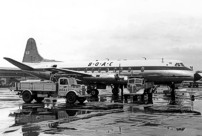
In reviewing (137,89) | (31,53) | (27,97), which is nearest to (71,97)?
(27,97)

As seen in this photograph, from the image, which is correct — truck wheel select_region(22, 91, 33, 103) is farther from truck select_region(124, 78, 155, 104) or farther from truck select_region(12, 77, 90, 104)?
truck select_region(124, 78, 155, 104)

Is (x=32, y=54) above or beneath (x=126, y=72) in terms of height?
above

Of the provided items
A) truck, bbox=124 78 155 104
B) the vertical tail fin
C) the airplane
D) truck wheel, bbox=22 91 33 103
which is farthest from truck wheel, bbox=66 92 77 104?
the vertical tail fin

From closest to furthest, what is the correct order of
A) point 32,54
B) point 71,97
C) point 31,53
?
point 71,97 < point 32,54 < point 31,53

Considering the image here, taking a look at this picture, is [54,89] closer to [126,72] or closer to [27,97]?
[27,97]

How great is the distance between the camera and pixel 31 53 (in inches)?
1955

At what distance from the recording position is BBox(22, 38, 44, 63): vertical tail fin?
4888cm

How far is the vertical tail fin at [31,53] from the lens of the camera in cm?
4888

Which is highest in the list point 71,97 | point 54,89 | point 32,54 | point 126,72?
point 32,54

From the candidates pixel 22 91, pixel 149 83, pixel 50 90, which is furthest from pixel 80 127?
pixel 149 83

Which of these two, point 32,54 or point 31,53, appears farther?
point 31,53

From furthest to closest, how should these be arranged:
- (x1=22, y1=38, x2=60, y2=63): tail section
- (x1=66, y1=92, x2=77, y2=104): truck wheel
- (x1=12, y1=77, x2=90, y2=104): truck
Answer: (x1=22, y1=38, x2=60, y2=63): tail section < (x1=12, y1=77, x2=90, y2=104): truck < (x1=66, y1=92, x2=77, y2=104): truck wheel

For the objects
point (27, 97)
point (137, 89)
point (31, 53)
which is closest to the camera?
point (27, 97)

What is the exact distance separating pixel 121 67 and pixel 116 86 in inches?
113
